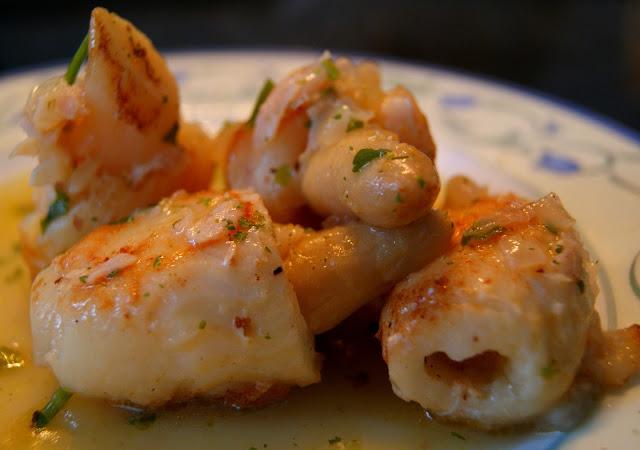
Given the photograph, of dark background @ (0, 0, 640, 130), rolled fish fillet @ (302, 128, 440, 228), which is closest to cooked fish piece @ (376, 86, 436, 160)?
rolled fish fillet @ (302, 128, 440, 228)

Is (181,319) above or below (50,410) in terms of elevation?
above

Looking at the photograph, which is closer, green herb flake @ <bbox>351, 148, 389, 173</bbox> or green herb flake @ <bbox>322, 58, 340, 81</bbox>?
green herb flake @ <bbox>351, 148, 389, 173</bbox>

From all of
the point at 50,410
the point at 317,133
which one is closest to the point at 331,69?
the point at 317,133

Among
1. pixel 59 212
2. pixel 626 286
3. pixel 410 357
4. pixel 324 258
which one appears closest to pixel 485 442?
pixel 410 357

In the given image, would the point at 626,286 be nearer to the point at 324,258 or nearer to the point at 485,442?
the point at 485,442

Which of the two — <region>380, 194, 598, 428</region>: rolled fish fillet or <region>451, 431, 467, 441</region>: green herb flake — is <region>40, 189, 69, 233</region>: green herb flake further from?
<region>451, 431, 467, 441</region>: green herb flake

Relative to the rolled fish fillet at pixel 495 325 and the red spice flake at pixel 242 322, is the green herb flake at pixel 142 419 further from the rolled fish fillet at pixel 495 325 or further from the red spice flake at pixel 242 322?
the rolled fish fillet at pixel 495 325

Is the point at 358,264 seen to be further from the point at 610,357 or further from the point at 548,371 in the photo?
the point at 610,357

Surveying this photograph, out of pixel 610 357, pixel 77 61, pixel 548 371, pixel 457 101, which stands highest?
pixel 77 61
